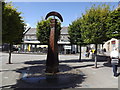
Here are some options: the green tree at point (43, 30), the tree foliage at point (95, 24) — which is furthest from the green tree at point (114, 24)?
the green tree at point (43, 30)

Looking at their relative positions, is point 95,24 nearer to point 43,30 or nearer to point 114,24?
point 114,24

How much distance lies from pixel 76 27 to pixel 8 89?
42.3ft

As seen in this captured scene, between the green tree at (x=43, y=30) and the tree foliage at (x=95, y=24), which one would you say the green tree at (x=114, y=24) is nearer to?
the tree foliage at (x=95, y=24)

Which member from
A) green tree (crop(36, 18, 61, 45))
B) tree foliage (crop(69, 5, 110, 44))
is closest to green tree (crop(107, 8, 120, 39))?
tree foliage (crop(69, 5, 110, 44))

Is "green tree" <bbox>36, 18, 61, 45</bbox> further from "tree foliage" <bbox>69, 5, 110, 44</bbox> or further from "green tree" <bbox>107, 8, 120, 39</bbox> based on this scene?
"green tree" <bbox>107, 8, 120, 39</bbox>

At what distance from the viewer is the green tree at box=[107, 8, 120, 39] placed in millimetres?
12111

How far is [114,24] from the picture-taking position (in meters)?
12.3

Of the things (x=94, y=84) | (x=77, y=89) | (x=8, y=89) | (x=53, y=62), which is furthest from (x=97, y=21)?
(x=8, y=89)

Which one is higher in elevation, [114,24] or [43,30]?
[43,30]

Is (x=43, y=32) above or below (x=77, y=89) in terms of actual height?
above

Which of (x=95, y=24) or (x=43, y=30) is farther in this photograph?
(x=43, y=30)

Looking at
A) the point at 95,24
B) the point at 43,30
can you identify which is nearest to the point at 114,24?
the point at 95,24

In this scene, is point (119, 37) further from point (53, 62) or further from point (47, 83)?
point (47, 83)

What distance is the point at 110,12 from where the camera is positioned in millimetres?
13070
